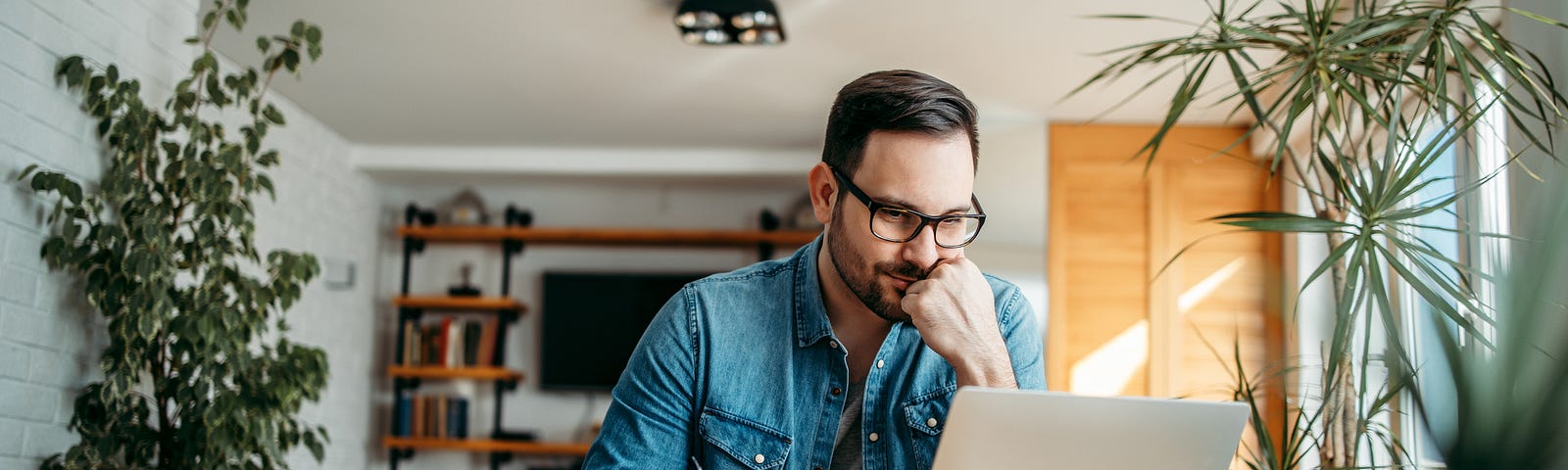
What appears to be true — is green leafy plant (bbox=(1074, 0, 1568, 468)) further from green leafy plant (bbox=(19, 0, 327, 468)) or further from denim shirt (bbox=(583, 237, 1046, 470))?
green leafy plant (bbox=(19, 0, 327, 468))

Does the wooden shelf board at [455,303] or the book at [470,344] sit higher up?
the wooden shelf board at [455,303]

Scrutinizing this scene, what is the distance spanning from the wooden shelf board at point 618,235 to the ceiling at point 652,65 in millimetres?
514

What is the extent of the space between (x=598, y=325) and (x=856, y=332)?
15.6ft

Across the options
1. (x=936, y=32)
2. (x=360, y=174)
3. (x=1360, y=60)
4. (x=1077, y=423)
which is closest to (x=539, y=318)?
(x=360, y=174)

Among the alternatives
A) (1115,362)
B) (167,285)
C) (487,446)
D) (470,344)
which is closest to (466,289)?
(470,344)

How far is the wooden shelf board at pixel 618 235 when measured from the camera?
6.00 meters

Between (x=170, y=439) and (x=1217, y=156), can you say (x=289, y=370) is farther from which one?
(x=1217, y=156)

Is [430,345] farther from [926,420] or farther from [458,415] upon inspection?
[926,420]

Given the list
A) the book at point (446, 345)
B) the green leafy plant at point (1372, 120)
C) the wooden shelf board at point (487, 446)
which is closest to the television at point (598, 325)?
the wooden shelf board at point (487, 446)

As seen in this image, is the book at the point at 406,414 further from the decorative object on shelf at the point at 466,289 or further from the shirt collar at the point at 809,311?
the shirt collar at the point at 809,311

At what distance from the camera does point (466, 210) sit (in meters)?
6.16

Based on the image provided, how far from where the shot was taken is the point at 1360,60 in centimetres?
204

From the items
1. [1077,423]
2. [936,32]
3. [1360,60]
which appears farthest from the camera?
[936,32]

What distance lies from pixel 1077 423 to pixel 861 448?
1.47 feet
